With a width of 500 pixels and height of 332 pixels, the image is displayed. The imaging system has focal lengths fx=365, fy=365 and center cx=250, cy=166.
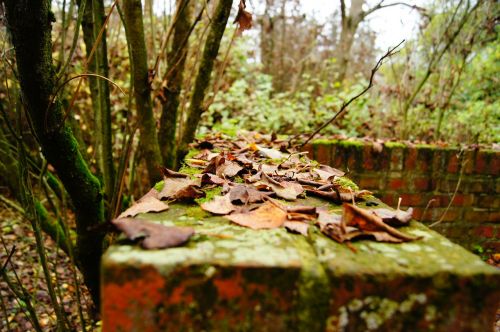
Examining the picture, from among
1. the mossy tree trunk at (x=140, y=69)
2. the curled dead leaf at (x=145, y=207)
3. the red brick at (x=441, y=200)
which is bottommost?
the red brick at (x=441, y=200)

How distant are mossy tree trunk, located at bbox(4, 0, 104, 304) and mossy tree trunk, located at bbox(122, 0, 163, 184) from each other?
363 mm

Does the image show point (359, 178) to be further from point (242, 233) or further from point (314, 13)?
point (314, 13)

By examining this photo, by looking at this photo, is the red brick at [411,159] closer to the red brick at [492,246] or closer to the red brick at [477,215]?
the red brick at [477,215]

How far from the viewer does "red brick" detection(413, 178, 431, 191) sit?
2.57 meters

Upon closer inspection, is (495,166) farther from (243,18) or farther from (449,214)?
(243,18)

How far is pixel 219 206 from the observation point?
0.81 m

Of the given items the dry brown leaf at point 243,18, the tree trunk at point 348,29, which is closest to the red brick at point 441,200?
the dry brown leaf at point 243,18

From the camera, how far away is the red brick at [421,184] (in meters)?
2.57

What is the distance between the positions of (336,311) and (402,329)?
0.10 meters

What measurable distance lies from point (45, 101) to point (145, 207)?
21.2 inches

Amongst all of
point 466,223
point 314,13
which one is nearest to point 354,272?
point 466,223

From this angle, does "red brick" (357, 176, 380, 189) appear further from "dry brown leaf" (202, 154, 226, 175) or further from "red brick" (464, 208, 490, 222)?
"dry brown leaf" (202, 154, 226, 175)

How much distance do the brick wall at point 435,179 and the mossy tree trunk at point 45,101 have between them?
1450mm

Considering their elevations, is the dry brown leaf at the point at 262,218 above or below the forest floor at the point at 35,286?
above
